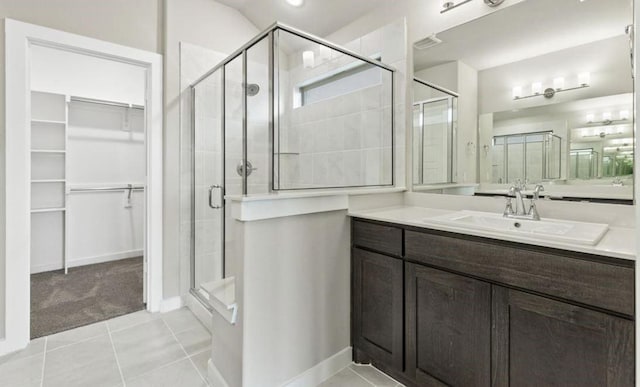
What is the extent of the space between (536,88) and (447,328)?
1365 mm

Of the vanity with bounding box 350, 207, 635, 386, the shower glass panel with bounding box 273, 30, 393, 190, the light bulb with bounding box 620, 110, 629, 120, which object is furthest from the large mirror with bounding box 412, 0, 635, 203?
the vanity with bounding box 350, 207, 635, 386

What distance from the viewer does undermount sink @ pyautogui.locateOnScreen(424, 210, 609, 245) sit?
3.75 ft

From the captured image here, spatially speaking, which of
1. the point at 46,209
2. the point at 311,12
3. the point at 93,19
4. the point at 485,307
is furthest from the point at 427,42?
the point at 46,209

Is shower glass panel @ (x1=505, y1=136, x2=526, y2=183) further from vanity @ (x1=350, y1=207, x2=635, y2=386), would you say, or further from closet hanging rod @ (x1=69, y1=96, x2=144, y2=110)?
closet hanging rod @ (x1=69, y1=96, x2=144, y2=110)

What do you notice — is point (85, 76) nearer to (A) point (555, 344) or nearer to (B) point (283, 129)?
(B) point (283, 129)

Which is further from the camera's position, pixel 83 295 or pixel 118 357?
pixel 83 295

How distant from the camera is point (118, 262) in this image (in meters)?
3.84

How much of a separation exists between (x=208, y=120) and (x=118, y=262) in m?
2.54

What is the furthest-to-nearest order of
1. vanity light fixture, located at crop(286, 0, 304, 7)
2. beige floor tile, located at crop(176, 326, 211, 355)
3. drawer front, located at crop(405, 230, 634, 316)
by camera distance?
vanity light fixture, located at crop(286, 0, 304, 7)
beige floor tile, located at crop(176, 326, 211, 355)
drawer front, located at crop(405, 230, 634, 316)

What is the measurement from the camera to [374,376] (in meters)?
1.73

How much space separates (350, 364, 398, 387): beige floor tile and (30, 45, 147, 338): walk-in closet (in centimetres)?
215

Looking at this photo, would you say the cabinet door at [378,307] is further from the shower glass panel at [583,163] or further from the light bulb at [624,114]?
the light bulb at [624,114]

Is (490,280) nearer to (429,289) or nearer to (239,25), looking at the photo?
(429,289)

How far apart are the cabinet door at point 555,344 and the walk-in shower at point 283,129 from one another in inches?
47.5
